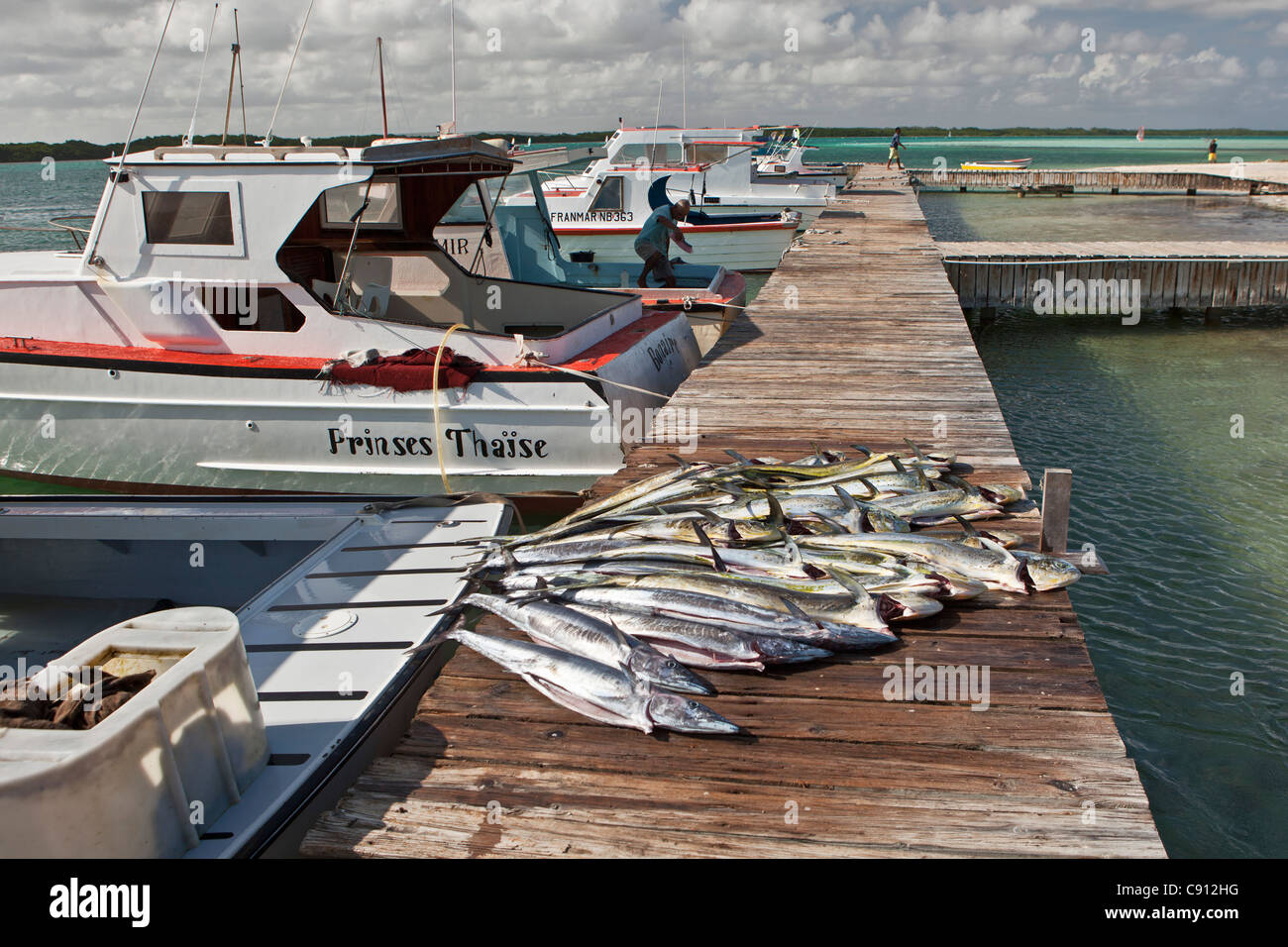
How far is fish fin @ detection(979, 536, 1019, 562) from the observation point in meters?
4.55

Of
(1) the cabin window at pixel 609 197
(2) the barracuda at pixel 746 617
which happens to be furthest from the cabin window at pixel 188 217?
(1) the cabin window at pixel 609 197

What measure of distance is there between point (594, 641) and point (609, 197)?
2226 cm

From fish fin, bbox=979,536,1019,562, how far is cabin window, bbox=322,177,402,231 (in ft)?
24.0

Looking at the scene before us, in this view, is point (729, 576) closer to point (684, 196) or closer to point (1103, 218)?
point (684, 196)

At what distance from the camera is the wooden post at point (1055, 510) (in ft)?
15.5

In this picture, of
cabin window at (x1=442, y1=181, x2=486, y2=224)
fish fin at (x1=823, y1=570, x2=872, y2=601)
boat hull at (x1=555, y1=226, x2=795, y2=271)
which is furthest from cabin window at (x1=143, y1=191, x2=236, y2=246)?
boat hull at (x1=555, y1=226, x2=795, y2=271)

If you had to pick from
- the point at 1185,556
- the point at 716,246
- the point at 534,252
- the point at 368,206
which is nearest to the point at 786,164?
the point at 716,246

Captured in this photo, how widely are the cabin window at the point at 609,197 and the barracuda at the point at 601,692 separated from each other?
21938 mm

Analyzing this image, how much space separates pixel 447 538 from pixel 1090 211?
44599mm

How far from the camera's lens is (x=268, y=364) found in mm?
8688

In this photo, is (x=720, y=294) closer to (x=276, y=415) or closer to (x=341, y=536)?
(x=276, y=415)

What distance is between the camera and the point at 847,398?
835cm
